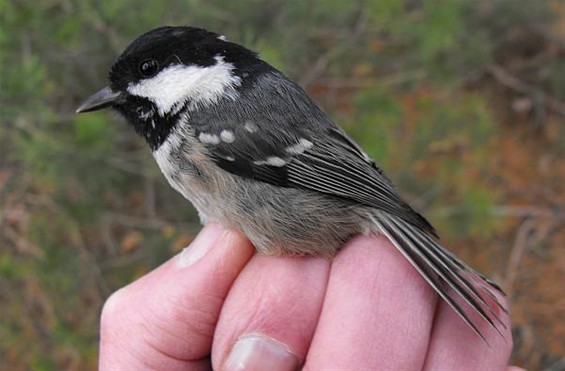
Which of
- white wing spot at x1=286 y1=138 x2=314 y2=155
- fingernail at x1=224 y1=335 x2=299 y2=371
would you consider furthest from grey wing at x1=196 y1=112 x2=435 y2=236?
fingernail at x1=224 y1=335 x2=299 y2=371

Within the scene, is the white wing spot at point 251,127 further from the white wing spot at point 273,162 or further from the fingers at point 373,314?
the fingers at point 373,314

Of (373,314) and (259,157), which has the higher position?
(259,157)

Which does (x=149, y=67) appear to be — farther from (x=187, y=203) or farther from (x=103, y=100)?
(x=187, y=203)

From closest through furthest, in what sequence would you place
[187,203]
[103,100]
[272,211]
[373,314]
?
[373,314] → [272,211] → [103,100] → [187,203]

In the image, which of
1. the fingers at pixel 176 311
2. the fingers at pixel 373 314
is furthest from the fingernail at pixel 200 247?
the fingers at pixel 373 314

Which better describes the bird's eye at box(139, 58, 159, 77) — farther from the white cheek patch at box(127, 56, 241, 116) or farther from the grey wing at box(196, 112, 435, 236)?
the grey wing at box(196, 112, 435, 236)

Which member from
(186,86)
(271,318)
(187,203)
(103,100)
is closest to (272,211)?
(271,318)
